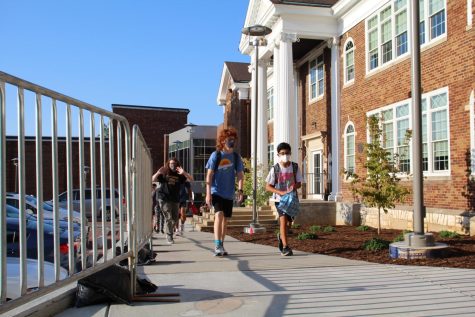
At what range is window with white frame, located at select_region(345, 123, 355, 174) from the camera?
1661 cm

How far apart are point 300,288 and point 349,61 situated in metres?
13.5

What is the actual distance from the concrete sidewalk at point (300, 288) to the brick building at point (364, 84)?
607cm

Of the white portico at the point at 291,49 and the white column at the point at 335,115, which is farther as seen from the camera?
the white column at the point at 335,115

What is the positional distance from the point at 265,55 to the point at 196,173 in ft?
58.4

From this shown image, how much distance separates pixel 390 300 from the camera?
14.4 feet

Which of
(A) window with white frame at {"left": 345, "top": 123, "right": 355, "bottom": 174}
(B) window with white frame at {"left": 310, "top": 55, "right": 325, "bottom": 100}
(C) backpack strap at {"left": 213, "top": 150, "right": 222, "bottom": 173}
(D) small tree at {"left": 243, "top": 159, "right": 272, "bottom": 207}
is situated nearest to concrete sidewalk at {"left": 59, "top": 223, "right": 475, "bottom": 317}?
(C) backpack strap at {"left": 213, "top": 150, "right": 222, "bottom": 173}

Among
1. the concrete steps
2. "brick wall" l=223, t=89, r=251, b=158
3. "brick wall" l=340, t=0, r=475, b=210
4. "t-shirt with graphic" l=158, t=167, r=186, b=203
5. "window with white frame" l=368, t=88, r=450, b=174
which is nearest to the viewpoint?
"t-shirt with graphic" l=158, t=167, r=186, b=203

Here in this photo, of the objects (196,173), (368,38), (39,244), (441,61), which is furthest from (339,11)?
(196,173)

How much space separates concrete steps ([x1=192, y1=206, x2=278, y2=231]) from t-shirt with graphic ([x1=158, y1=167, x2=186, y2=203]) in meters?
5.49

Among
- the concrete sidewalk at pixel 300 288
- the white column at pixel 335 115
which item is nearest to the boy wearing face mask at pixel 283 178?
the concrete sidewalk at pixel 300 288

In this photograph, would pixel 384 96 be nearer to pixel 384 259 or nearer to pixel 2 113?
pixel 384 259

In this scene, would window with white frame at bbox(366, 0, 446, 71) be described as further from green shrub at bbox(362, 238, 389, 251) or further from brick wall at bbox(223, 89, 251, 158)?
brick wall at bbox(223, 89, 251, 158)

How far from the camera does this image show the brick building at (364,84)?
1141 cm

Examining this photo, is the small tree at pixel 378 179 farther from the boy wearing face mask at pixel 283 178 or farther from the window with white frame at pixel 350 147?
the window with white frame at pixel 350 147
